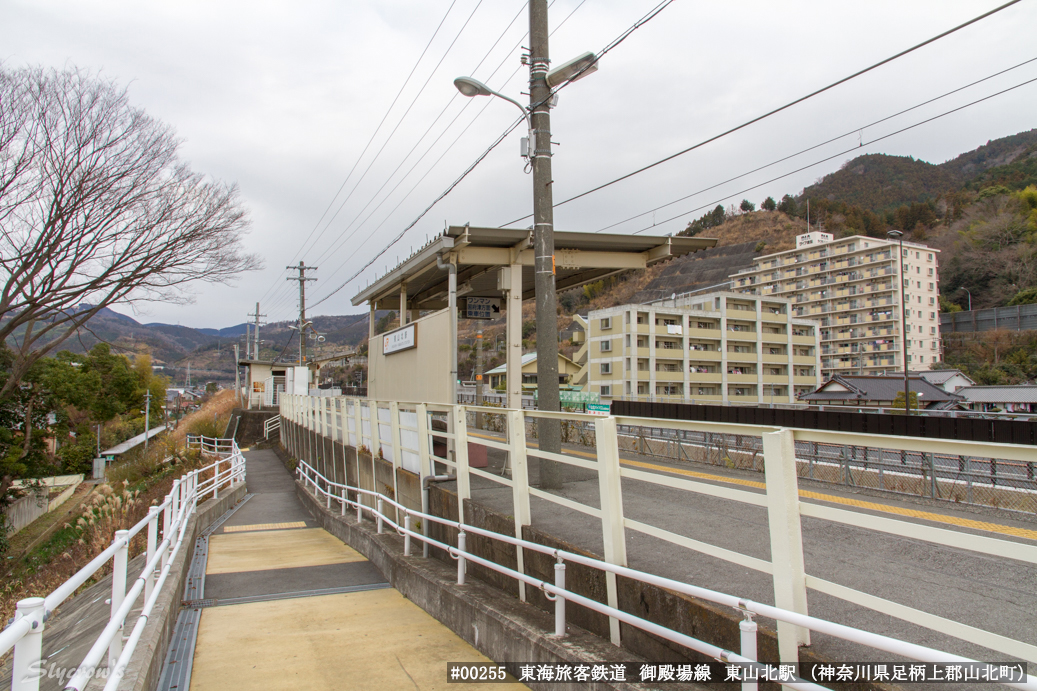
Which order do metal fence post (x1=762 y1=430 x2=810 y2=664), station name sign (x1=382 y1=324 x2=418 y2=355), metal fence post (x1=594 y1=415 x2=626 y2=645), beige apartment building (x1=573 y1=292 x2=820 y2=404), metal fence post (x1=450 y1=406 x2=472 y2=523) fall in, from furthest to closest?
beige apartment building (x1=573 y1=292 x2=820 y2=404) → station name sign (x1=382 y1=324 x2=418 y2=355) → metal fence post (x1=450 y1=406 x2=472 y2=523) → metal fence post (x1=594 y1=415 x2=626 y2=645) → metal fence post (x1=762 y1=430 x2=810 y2=664)

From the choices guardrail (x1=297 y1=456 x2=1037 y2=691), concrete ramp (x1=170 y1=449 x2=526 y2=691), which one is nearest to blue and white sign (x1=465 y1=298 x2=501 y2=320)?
concrete ramp (x1=170 y1=449 x2=526 y2=691)

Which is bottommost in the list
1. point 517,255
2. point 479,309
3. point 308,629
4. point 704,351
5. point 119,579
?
point 308,629

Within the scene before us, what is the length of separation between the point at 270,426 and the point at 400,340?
3368 cm

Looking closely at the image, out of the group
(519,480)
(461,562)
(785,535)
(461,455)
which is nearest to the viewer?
(785,535)

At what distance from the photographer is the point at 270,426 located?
43438 millimetres

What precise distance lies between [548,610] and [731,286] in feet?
386

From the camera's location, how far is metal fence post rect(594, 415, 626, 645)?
4320 mm

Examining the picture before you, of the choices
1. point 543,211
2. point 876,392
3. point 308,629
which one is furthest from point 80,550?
point 876,392

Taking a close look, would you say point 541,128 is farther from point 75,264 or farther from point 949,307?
point 949,307

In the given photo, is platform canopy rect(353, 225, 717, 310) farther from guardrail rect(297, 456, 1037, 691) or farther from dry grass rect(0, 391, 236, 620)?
dry grass rect(0, 391, 236, 620)

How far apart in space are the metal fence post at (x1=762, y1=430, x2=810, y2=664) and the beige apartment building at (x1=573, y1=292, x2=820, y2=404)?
54892 millimetres

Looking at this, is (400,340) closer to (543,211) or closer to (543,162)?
(543,211)

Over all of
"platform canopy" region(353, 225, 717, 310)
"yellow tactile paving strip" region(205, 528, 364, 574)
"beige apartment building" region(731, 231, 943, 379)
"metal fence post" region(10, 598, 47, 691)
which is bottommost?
"yellow tactile paving strip" region(205, 528, 364, 574)

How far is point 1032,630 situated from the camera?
3.47 m
